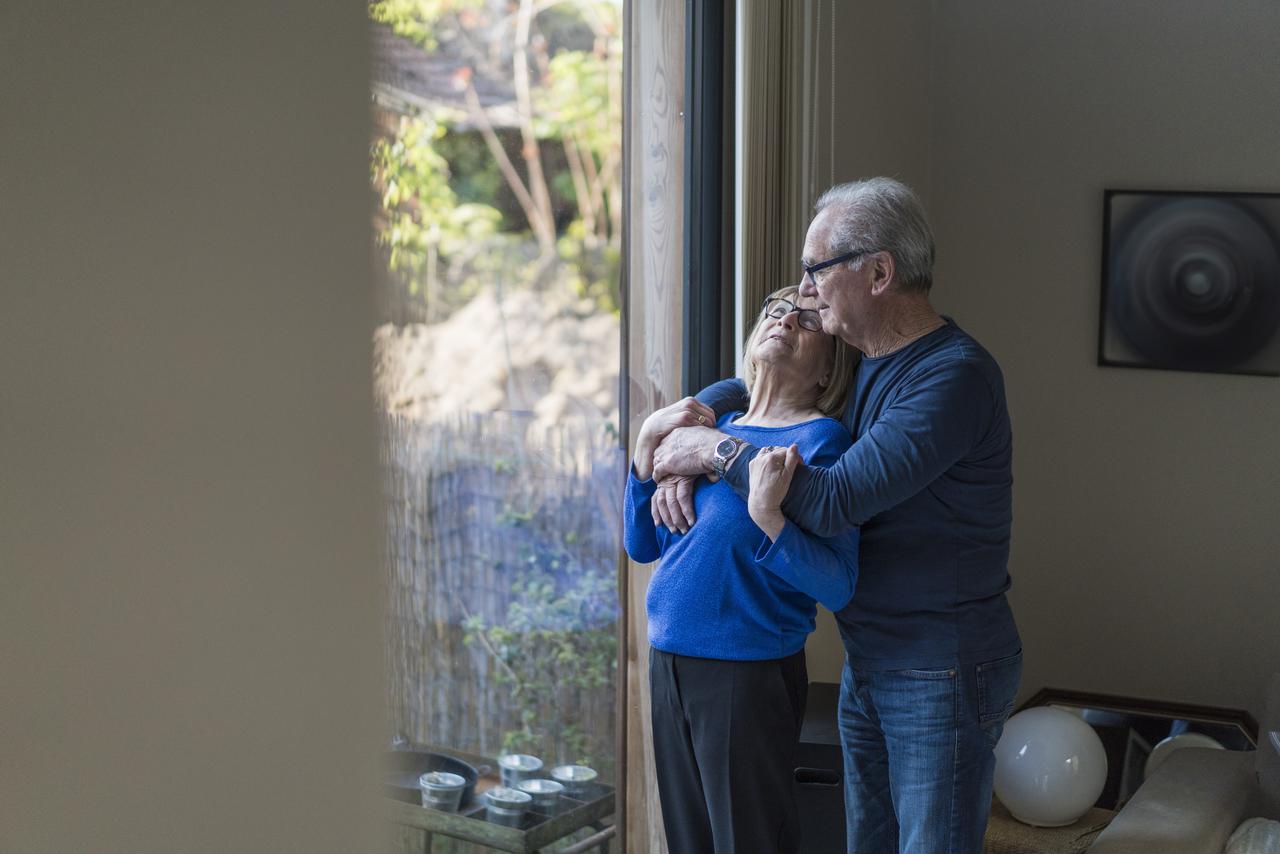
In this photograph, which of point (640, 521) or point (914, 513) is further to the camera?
point (640, 521)

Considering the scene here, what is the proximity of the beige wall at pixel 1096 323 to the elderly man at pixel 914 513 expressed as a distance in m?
2.06

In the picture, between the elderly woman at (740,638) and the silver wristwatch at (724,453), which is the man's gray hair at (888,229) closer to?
the elderly woman at (740,638)

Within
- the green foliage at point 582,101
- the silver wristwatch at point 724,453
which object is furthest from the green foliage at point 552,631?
the green foliage at point 582,101

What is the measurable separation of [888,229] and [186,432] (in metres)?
1.20

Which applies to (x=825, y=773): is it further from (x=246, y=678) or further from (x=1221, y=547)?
(x=1221, y=547)

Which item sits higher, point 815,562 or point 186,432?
point 186,432

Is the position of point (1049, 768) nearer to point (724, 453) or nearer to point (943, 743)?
point (943, 743)

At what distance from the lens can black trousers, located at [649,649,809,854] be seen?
6.40ft

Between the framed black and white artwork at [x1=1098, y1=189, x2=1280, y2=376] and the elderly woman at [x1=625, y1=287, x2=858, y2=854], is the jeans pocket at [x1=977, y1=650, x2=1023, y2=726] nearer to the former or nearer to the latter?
the elderly woman at [x1=625, y1=287, x2=858, y2=854]

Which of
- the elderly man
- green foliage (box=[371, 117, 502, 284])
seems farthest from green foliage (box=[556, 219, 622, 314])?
the elderly man

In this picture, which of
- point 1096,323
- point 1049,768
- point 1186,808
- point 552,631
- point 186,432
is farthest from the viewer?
point 1096,323

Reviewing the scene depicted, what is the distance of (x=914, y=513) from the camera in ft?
6.49

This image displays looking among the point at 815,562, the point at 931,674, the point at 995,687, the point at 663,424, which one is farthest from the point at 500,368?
the point at 995,687

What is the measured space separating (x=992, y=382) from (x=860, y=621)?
454 mm
